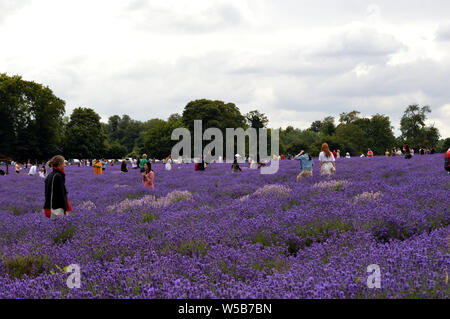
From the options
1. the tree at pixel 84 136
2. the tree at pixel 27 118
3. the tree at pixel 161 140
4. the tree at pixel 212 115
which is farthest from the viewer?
the tree at pixel 84 136

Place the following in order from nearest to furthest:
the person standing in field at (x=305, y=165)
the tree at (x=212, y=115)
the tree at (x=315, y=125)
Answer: the person standing in field at (x=305, y=165)
the tree at (x=212, y=115)
the tree at (x=315, y=125)

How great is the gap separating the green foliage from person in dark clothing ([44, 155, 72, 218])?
2.52 m

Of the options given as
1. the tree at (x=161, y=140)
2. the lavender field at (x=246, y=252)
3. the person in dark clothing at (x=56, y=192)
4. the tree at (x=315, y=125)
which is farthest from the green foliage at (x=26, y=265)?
the tree at (x=315, y=125)

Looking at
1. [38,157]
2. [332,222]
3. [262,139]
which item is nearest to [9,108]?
[38,157]

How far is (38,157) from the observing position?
5259 centimetres

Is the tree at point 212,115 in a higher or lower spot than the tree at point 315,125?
lower

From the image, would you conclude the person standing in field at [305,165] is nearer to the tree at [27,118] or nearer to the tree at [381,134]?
the tree at [27,118]

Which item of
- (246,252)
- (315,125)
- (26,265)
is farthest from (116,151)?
(246,252)

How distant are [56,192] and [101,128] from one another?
70.8 metres

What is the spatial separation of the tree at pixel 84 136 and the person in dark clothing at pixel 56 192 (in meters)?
63.3

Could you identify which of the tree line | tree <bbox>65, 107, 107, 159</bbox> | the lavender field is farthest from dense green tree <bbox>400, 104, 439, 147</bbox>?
the lavender field

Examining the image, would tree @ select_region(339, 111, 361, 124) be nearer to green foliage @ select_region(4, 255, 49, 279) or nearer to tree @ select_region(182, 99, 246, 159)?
tree @ select_region(182, 99, 246, 159)

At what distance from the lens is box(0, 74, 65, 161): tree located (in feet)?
166

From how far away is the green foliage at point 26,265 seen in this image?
153 inches
